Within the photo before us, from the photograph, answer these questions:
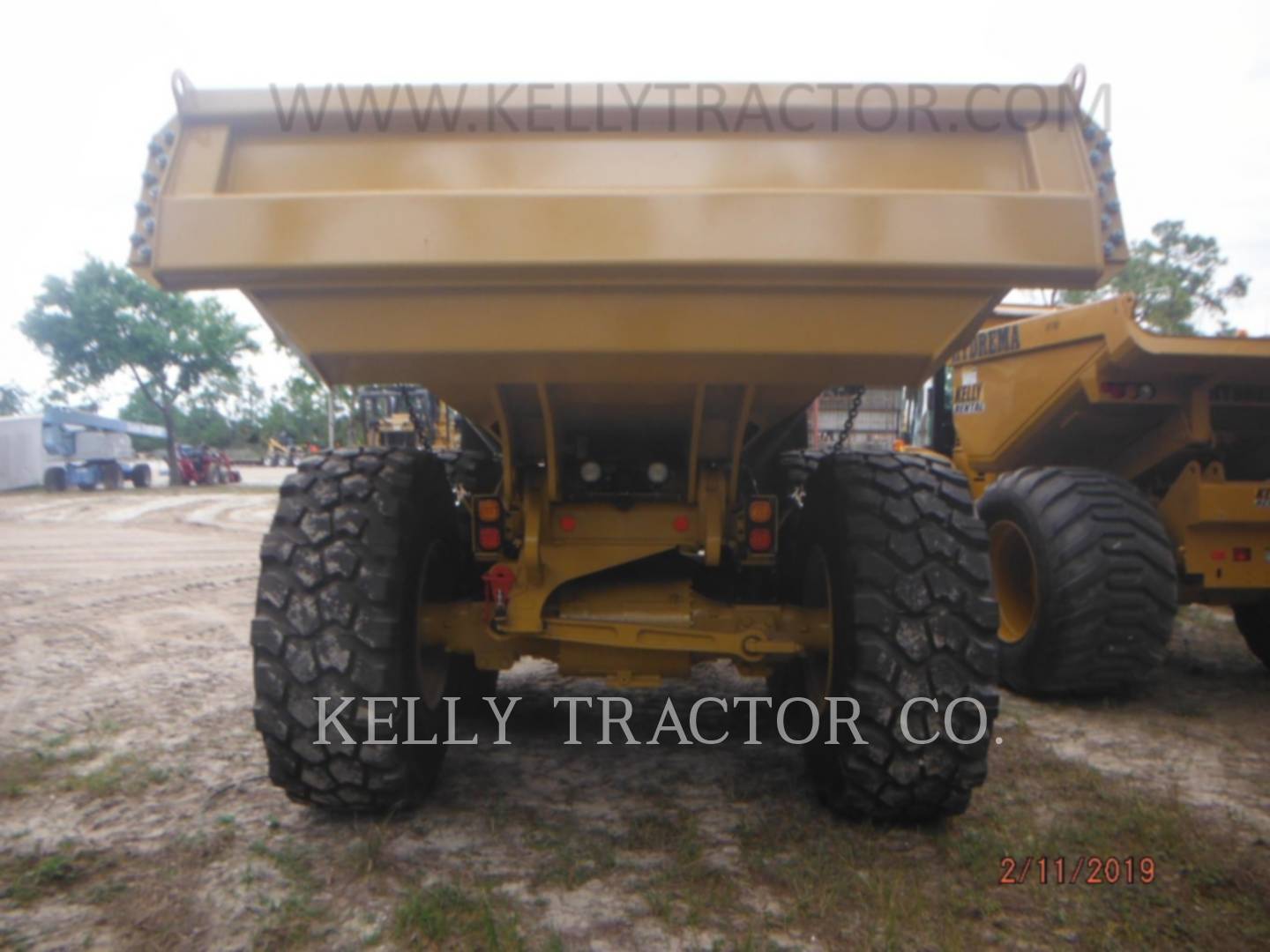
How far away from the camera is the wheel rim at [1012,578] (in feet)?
16.9

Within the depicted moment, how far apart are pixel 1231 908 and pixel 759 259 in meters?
2.11

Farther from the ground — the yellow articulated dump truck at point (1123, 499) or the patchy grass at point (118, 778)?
the yellow articulated dump truck at point (1123, 499)

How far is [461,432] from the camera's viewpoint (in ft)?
14.2

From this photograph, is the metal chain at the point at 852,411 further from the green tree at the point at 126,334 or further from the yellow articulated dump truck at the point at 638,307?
the green tree at the point at 126,334

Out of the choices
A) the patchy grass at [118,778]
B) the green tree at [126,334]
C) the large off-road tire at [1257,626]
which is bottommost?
the patchy grass at [118,778]

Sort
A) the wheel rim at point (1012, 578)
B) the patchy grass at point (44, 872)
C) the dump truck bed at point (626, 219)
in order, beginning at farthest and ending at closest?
1. the wheel rim at point (1012, 578)
2. the patchy grass at point (44, 872)
3. the dump truck bed at point (626, 219)

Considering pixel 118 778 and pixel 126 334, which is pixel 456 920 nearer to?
pixel 118 778

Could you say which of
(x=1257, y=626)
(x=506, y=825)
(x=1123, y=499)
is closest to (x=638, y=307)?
(x=506, y=825)

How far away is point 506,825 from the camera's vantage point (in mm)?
3125

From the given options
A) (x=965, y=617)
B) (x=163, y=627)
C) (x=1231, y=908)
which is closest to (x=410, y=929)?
(x=965, y=617)

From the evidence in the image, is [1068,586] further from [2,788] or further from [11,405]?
[11,405]

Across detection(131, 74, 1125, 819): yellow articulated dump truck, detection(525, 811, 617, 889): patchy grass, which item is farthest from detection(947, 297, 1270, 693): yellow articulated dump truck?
detection(525, 811, 617, 889): patchy grass
